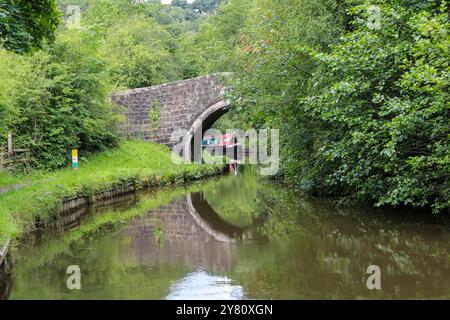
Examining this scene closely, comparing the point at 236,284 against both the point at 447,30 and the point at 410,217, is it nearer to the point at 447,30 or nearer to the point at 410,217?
the point at 447,30

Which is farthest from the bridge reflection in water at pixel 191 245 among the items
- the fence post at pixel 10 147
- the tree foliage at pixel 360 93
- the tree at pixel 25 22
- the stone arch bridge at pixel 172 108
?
the stone arch bridge at pixel 172 108

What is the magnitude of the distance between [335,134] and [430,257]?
390 cm

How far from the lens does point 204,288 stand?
5105 millimetres

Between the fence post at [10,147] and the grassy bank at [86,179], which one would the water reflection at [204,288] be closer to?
the grassy bank at [86,179]

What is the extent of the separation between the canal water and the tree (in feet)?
9.27

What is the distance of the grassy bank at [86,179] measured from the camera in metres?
8.07

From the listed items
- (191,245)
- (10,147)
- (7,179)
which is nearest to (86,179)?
(7,179)

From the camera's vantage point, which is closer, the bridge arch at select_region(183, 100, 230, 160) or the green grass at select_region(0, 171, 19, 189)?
the green grass at select_region(0, 171, 19, 189)

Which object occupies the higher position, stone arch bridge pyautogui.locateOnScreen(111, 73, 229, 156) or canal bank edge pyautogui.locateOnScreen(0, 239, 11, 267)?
stone arch bridge pyautogui.locateOnScreen(111, 73, 229, 156)

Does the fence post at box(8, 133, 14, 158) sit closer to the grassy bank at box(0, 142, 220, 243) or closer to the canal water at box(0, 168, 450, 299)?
the grassy bank at box(0, 142, 220, 243)

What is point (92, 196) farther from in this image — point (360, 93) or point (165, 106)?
point (165, 106)

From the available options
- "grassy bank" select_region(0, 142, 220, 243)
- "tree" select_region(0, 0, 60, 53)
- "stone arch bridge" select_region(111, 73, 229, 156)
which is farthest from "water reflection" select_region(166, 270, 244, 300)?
"stone arch bridge" select_region(111, 73, 229, 156)

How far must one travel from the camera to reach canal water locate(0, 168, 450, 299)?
4992 mm

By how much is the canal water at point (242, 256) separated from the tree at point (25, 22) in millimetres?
2825
